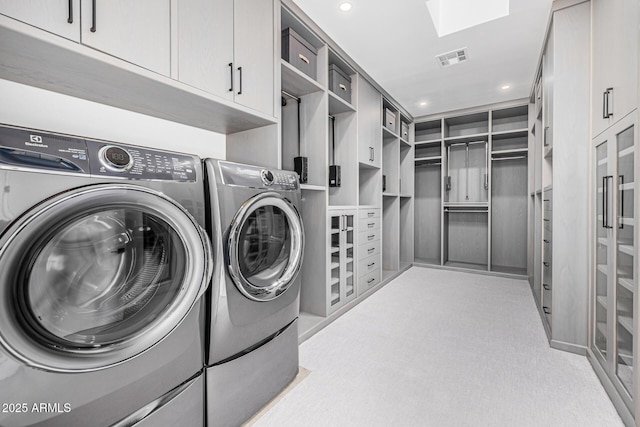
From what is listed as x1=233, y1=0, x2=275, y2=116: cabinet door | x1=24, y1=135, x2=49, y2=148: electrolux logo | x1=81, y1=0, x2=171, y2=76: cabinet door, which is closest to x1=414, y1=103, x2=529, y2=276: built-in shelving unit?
x1=233, y1=0, x2=275, y2=116: cabinet door

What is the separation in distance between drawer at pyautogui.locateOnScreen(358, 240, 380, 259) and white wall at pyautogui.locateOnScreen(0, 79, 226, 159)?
1811 millimetres

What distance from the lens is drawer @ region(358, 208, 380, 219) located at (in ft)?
9.95

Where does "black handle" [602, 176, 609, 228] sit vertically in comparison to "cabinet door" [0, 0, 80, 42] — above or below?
below

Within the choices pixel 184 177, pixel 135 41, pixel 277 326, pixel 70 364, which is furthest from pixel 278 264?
pixel 135 41

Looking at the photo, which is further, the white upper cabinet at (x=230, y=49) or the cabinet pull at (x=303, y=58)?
the cabinet pull at (x=303, y=58)

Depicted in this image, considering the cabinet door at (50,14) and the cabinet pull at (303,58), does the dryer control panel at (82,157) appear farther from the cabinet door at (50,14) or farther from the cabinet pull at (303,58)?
the cabinet pull at (303,58)

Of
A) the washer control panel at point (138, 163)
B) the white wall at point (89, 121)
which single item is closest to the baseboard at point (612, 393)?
the washer control panel at point (138, 163)

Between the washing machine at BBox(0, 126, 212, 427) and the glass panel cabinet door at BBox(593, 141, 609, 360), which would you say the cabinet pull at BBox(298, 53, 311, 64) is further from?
the glass panel cabinet door at BBox(593, 141, 609, 360)

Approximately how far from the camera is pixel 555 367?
1.78 m

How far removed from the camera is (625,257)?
1.40 meters

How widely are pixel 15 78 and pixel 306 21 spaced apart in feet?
5.77

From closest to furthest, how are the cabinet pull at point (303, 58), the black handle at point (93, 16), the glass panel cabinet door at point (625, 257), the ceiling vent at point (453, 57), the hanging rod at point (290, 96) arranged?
the black handle at point (93, 16) → the glass panel cabinet door at point (625, 257) → the cabinet pull at point (303, 58) → the hanging rod at point (290, 96) → the ceiling vent at point (453, 57)

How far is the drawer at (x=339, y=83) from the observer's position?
2.66 meters

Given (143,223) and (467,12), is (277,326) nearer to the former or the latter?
(143,223)
